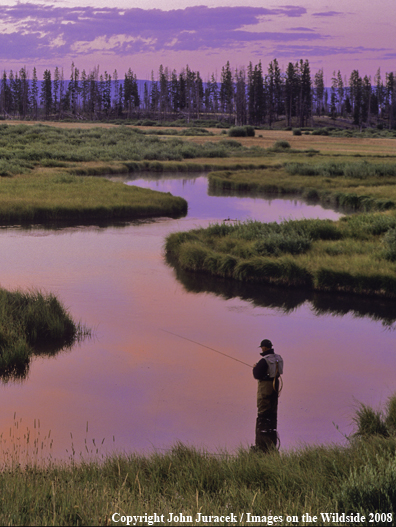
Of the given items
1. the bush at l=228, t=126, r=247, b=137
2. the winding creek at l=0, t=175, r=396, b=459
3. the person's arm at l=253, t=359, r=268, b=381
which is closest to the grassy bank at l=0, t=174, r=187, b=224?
the winding creek at l=0, t=175, r=396, b=459

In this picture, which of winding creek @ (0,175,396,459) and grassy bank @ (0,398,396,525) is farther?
winding creek @ (0,175,396,459)

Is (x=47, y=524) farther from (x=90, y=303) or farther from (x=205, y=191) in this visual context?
(x=205, y=191)

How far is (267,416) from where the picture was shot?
10398mm

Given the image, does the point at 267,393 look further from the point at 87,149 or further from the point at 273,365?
the point at 87,149

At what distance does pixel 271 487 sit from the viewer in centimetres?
739

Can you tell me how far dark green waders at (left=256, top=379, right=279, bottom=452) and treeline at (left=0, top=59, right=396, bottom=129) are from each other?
5132 inches

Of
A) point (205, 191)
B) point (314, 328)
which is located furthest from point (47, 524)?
point (205, 191)

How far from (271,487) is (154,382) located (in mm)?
5973

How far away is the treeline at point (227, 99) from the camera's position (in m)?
142

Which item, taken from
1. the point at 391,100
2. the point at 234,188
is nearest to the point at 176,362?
the point at 234,188

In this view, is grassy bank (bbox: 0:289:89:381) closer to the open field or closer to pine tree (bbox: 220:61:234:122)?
the open field

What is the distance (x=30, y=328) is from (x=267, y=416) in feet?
24.5

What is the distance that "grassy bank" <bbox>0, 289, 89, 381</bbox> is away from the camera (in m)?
13.7

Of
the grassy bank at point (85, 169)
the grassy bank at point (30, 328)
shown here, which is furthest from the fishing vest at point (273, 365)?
the grassy bank at point (85, 169)
